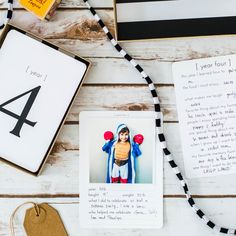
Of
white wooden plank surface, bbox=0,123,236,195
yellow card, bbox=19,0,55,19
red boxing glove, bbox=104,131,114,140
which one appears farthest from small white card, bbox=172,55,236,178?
yellow card, bbox=19,0,55,19

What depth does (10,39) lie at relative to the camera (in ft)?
3.04

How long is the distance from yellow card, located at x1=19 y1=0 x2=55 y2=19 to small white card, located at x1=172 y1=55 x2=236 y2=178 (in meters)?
0.29

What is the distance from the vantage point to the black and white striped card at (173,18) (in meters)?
0.91

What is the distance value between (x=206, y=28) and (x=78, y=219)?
0.50 metres

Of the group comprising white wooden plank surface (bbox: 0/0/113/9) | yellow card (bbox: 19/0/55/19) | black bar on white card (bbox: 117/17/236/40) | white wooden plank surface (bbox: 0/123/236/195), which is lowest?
white wooden plank surface (bbox: 0/123/236/195)

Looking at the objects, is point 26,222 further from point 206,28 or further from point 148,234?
point 206,28

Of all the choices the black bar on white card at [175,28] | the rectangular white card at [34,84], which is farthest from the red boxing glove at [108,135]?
the black bar on white card at [175,28]

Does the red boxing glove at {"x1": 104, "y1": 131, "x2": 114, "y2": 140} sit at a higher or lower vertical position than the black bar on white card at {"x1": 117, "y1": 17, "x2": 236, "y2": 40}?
lower

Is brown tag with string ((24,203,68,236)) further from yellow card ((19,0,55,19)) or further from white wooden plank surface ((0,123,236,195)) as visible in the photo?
yellow card ((19,0,55,19))

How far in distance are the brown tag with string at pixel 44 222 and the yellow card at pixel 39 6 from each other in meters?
0.41

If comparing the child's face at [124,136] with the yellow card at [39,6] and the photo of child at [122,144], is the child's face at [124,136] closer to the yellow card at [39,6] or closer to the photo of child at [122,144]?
the photo of child at [122,144]

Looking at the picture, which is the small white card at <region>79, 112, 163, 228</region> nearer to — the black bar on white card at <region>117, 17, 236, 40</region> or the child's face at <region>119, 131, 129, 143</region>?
the child's face at <region>119, 131, 129, 143</region>

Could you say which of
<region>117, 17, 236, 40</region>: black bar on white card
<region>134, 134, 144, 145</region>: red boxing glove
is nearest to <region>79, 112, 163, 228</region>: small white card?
<region>134, 134, 144, 145</region>: red boxing glove

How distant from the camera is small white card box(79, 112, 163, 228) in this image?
958 mm
